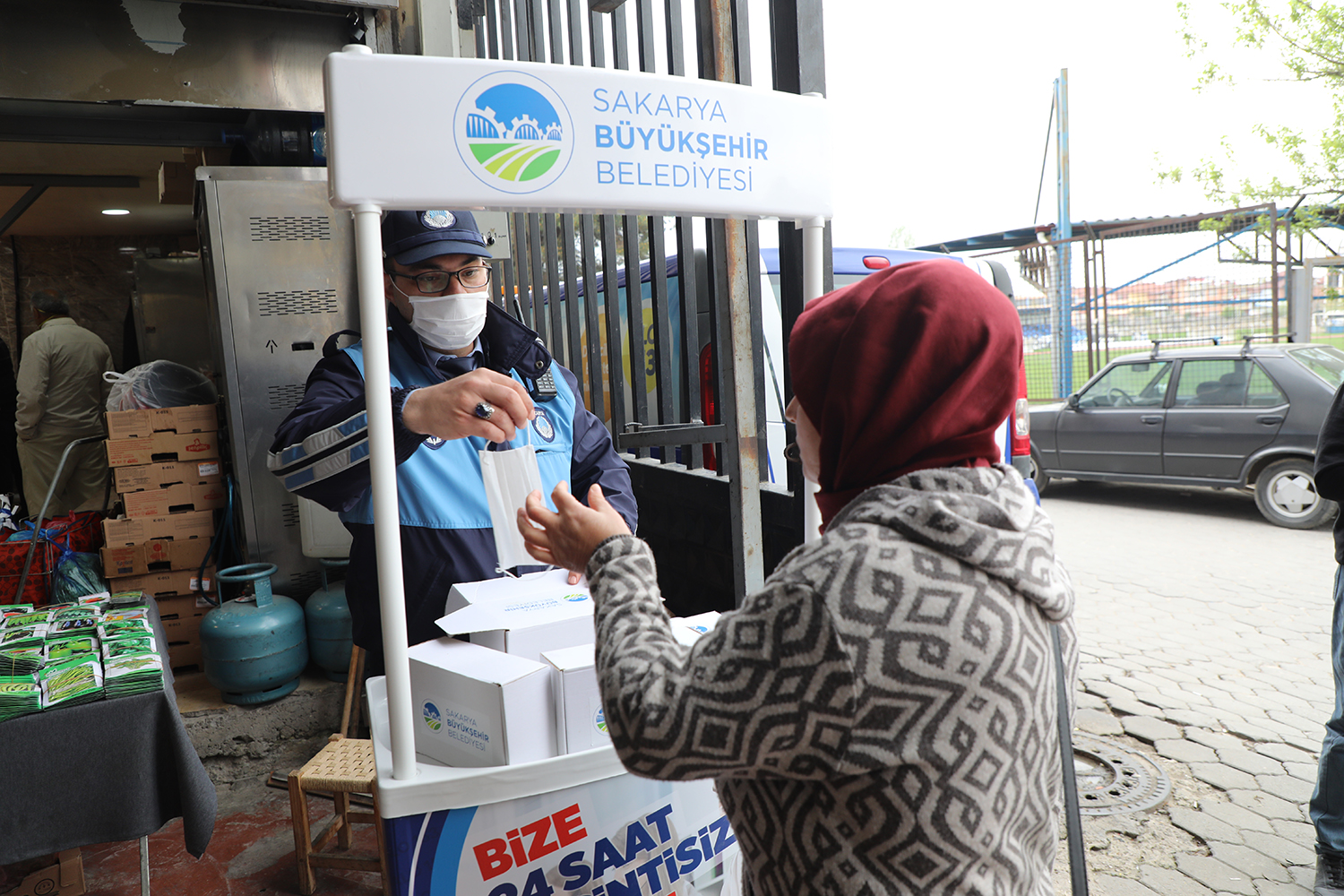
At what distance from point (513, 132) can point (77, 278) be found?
31.9ft

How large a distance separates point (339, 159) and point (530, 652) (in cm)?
92

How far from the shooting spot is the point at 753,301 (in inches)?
94.5

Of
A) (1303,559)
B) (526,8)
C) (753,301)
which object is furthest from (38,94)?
(1303,559)

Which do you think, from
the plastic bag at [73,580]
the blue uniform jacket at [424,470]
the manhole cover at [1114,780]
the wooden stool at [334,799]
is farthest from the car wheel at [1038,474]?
the plastic bag at [73,580]

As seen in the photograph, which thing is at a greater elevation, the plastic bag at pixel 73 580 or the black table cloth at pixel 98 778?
the plastic bag at pixel 73 580

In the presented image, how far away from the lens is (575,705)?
5.11 ft

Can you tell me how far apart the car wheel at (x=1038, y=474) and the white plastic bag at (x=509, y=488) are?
856 cm

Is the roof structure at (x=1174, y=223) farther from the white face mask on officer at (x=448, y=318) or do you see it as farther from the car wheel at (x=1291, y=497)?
the white face mask on officer at (x=448, y=318)

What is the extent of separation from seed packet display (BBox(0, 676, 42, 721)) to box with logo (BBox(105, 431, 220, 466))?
1.93 meters

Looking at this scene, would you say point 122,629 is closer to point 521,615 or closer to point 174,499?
point 174,499

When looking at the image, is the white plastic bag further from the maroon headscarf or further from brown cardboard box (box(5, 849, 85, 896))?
brown cardboard box (box(5, 849, 85, 896))

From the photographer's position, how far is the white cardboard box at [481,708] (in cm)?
148

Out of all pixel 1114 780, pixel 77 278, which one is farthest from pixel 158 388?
pixel 77 278

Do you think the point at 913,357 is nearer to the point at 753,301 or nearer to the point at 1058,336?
the point at 753,301
